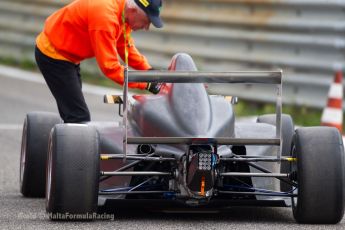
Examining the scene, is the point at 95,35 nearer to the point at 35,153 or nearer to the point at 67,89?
the point at 67,89

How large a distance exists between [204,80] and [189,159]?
50 centimetres

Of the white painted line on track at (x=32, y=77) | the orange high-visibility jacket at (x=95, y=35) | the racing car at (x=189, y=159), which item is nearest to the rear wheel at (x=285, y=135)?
the racing car at (x=189, y=159)

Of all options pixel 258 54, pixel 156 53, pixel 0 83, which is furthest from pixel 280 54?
pixel 0 83

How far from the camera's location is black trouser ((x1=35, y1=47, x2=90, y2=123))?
29.0 ft

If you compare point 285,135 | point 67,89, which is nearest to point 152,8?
point 67,89

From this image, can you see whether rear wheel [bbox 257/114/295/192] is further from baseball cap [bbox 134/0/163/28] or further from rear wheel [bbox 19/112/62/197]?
rear wheel [bbox 19/112/62/197]

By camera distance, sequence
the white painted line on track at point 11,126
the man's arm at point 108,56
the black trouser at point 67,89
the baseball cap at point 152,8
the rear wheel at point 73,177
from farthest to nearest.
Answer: the white painted line on track at point 11,126
the black trouser at point 67,89
the baseball cap at point 152,8
the man's arm at point 108,56
the rear wheel at point 73,177

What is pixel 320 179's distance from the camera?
23.7 ft

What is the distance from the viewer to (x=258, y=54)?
14961 millimetres

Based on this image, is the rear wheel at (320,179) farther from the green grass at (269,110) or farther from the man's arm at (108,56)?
the green grass at (269,110)

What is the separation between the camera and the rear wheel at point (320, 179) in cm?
721

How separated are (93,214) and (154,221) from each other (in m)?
0.42

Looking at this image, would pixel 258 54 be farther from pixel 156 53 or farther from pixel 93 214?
pixel 93 214

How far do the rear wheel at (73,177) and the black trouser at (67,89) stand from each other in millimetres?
1533
